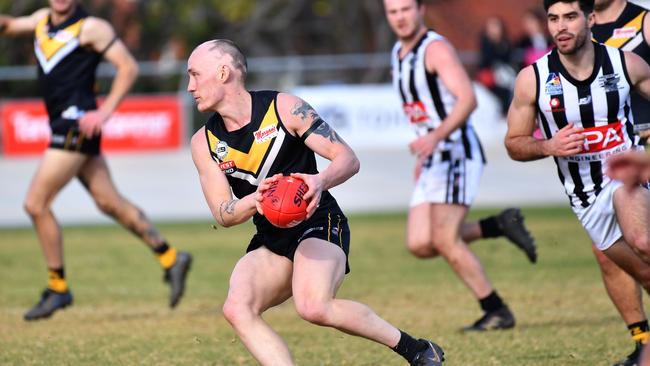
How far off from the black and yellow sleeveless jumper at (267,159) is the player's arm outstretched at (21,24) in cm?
387

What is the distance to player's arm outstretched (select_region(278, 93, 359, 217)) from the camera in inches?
221

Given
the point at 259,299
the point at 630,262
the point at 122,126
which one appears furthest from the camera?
the point at 122,126

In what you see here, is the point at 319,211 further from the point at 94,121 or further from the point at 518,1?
the point at 518,1

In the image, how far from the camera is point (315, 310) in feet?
18.1

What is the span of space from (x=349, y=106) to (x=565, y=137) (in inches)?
675

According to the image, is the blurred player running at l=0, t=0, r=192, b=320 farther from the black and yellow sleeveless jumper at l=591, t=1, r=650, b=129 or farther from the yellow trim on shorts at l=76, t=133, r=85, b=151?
the black and yellow sleeveless jumper at l=591, t=1, r=650, b=129

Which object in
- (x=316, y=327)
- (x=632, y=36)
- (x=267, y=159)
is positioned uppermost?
(x=632, y=36)

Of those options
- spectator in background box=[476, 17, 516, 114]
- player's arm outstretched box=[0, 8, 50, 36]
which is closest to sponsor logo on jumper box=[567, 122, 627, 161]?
player's arm outstretched box=[0, 8, 50, 36]

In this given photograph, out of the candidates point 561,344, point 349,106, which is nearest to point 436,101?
point 561,344

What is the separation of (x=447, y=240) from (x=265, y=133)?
2.82 m

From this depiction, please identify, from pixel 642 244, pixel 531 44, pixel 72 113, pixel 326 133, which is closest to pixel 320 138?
pixel 326 133

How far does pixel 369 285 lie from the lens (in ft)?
35.0

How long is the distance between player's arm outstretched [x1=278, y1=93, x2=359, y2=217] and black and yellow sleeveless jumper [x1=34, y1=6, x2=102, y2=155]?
138 inches

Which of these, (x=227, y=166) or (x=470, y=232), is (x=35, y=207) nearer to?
(x=470, y=232)
